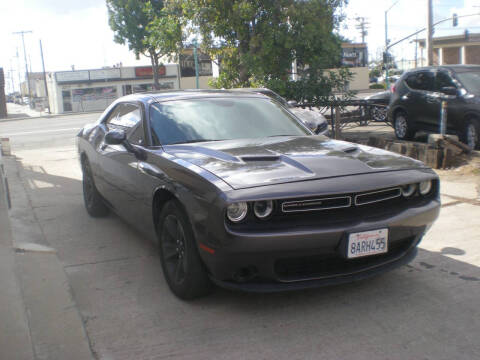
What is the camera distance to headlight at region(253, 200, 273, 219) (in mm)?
3143

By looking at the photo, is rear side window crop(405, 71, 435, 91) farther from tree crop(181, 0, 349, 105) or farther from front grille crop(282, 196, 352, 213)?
front grille crop(282, 196, 352, 213)

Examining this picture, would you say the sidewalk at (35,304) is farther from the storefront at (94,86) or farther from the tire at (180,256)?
the storefront at (94,86)

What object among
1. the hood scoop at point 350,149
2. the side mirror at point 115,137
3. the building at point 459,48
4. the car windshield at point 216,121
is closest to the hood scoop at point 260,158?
the hood scoop at point 350,149

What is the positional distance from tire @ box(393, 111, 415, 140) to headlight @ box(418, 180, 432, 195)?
7571 millimetres

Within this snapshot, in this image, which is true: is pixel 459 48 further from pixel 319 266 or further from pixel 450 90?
pixel 319 266

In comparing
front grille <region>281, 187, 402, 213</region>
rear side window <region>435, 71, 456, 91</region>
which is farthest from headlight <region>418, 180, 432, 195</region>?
rear side window <region>435, 71, 456, 91</region>

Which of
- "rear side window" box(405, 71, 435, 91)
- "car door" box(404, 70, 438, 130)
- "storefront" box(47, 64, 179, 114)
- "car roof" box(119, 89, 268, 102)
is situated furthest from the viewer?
"storefront" box(47, 64, 179, 114)

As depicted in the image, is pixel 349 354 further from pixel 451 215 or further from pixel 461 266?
pixel 451 215

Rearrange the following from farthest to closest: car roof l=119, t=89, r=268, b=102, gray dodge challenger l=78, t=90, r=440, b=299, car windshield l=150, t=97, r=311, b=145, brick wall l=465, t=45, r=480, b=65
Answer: brick wall l=465, t=45, r=480, b=65 < car roof l=119, t=89, r=268, b=102 < car windshield l=150, t=97, r=311, b=145 < gray dodge challenger l=78, t=90, r=440, b=299

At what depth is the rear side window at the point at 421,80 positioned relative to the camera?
34.4ft

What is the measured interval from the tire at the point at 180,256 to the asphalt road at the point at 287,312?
0.13 m

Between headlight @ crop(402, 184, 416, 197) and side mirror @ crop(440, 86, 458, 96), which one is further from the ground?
side mirror @ crop(440, 86, 458, 96)

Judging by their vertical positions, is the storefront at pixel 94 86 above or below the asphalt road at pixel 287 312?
above

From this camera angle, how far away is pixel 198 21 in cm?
1196
